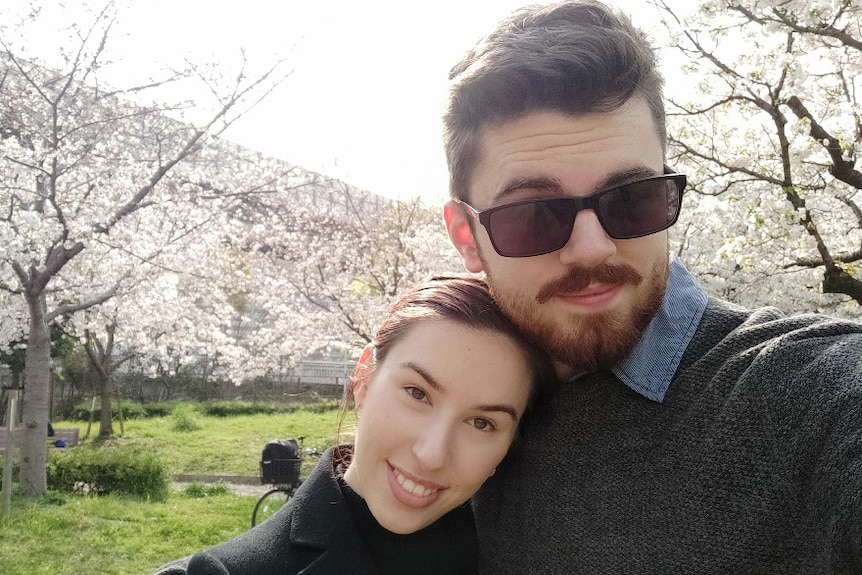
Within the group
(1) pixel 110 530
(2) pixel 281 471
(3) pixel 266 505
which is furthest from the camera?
(2) pixel 281 471

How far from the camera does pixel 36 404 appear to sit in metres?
8.34

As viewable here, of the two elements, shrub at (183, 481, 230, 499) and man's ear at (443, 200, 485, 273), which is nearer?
man's ear at (443, 200, 485, 273)

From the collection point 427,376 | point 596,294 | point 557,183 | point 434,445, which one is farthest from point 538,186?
point 434,445

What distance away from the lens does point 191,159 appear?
10.1 metres

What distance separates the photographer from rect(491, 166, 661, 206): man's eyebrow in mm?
1340

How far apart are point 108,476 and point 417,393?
9.24 meters

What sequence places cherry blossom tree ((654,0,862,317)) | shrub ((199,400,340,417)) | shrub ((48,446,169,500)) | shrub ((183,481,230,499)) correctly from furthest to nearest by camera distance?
1. shrub ((199,400,340,417))
2. shrub ((183,481,230,499))
3. shrub ((48,446,169,500))
4. cherry blossom tree ((654,0,862,317))

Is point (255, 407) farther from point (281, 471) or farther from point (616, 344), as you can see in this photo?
point (616, 344)

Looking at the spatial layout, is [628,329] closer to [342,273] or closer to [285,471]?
[285,471]

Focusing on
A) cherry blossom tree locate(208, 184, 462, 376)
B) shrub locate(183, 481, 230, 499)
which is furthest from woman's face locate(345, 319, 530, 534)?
cherry blossom tree locate(208, 184, 462, 376)

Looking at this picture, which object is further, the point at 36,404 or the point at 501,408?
the point at 36,404

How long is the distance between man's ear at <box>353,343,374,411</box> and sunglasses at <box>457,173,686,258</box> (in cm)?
49

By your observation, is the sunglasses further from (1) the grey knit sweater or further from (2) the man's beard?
(1) the grey knit sweater

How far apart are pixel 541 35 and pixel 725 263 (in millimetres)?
8893
